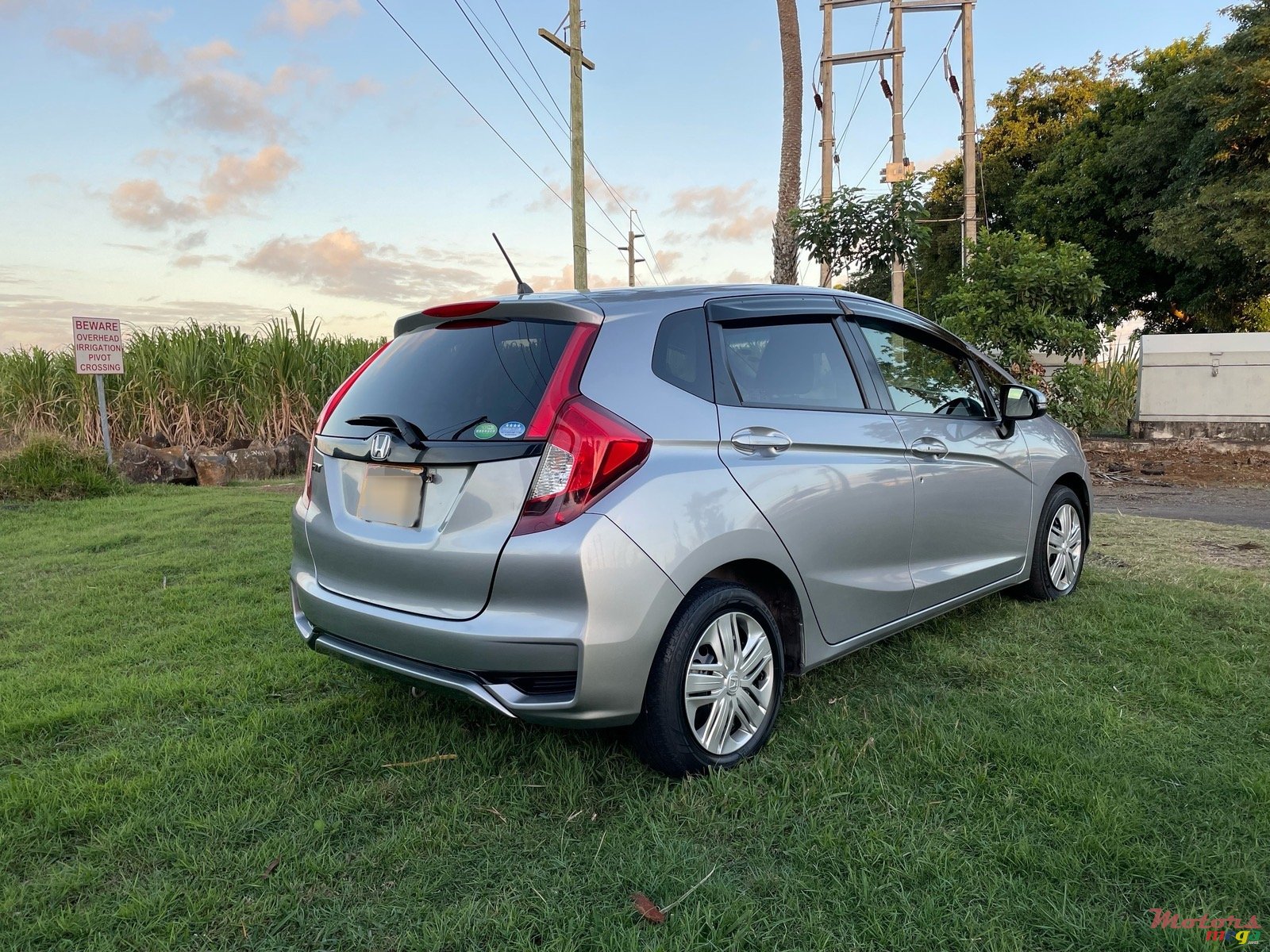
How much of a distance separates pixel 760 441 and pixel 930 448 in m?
1.12

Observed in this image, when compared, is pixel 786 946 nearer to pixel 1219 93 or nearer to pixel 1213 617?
pixel 1213 617

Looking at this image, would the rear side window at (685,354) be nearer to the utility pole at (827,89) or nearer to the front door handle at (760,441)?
the front door handle at (760,441)

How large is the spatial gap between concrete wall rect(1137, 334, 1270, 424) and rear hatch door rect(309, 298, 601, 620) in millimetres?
11978

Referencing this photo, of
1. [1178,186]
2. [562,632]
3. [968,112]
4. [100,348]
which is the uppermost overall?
[968,112]

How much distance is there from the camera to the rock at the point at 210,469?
39.5 feet

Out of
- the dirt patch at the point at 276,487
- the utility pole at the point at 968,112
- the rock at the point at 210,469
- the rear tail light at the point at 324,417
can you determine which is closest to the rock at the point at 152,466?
the rock at the point at 210,469

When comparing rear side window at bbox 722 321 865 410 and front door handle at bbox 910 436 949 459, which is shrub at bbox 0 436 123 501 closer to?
rear side window at bbox 722 321 865 410

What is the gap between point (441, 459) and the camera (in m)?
2.58

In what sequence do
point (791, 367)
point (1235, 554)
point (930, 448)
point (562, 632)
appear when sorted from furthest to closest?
point (1235, 554), point (930, 448), point (791, 367), point (562, 632)

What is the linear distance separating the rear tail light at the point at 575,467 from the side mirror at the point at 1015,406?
2488 millimetres

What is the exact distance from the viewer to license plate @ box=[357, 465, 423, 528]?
265 cm

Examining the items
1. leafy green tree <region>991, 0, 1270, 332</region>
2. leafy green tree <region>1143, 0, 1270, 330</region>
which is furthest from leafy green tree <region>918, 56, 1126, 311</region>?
leafy green tree <region>1143, 0, 1270, 330</region>

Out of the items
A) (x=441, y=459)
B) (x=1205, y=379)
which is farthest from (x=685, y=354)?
(x=1205, y=379)

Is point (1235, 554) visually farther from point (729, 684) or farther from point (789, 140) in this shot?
point (789, 140)
